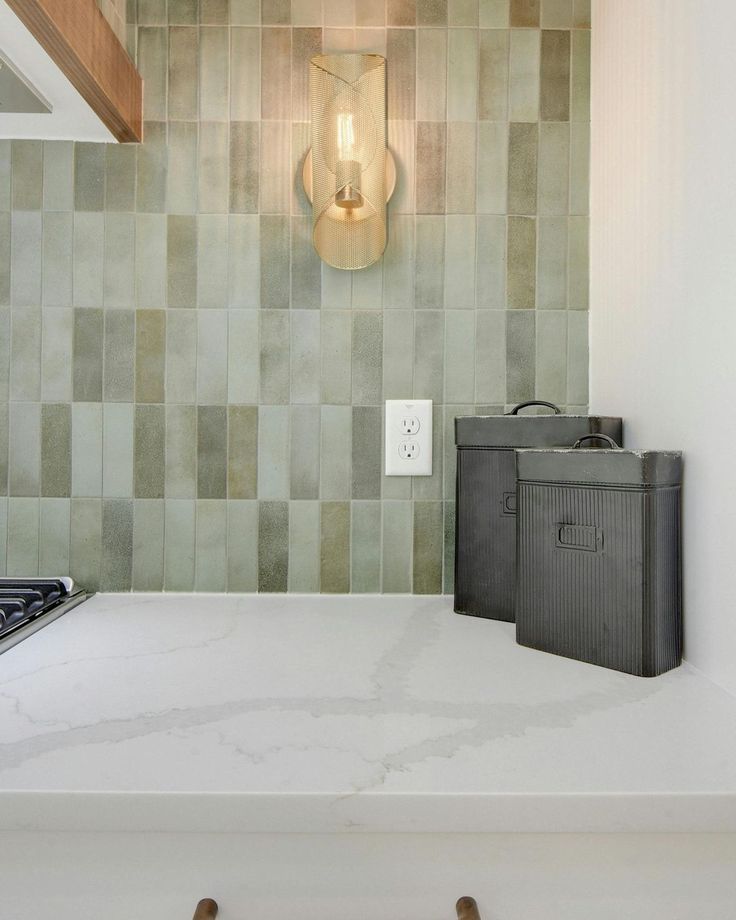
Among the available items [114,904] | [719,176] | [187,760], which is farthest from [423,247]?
[114,904]

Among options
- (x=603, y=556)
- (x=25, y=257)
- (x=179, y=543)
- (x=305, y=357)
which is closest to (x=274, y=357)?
(x=305, y=357)

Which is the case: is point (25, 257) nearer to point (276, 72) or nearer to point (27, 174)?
point (27, 174)

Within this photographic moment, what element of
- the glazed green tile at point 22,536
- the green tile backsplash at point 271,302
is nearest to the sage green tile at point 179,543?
the green tile backsplash at point 271,302

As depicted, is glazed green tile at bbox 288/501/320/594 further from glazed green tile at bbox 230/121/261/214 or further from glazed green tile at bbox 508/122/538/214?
glazed green tile at bbox 508/122/538/214

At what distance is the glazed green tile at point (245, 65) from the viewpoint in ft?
3.88

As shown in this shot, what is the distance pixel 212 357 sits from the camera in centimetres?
119

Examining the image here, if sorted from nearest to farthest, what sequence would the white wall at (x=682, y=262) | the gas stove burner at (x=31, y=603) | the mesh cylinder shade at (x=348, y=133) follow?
the white wall at (x=682, y=262), the gas stove burner at (x=31, y=603), the mesh cylinder shade at (x=348, y=133)

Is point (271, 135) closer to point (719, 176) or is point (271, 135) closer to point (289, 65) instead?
point (289, 65)

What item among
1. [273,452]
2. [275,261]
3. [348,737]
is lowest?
[348,737]

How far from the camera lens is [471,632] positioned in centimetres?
97

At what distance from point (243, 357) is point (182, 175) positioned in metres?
0.33

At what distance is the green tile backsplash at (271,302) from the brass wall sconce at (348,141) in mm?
65

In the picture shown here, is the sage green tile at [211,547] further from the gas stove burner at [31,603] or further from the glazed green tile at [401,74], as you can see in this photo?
the glazed green tile at [401,74]

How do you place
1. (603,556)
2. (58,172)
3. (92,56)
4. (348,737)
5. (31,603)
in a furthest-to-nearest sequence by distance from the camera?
1. (58,172)
2. (31,603)
3. (92,56)
4. (603,556)
5. (348,737)
